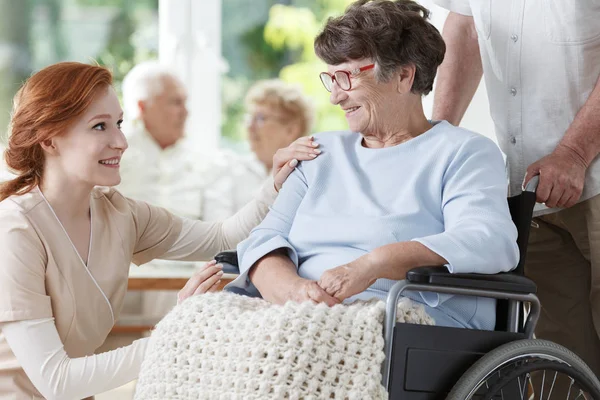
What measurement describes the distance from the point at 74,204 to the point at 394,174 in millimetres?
807

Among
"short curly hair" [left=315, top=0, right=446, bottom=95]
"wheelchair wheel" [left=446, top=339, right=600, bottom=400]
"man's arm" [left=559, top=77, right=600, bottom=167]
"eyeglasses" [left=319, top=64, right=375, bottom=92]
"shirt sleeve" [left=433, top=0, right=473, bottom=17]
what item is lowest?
"wheelchair wheel" [left=446, top=339, right=600, bottom=400]

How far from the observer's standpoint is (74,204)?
211 centimetres

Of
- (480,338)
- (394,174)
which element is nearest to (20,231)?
(394,174)

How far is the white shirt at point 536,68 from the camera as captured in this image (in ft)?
6.95

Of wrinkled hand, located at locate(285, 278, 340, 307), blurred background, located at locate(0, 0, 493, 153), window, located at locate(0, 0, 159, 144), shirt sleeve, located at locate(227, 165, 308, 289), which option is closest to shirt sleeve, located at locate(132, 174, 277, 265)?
shirt sleeve, located at locate(227, 165, 308, 289)

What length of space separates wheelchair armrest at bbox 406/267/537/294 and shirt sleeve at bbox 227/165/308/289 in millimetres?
417

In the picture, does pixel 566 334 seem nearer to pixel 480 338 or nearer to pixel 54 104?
pixel 480 338

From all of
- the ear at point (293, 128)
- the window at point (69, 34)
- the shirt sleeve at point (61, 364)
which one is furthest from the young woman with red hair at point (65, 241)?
the window at point (69, 34)

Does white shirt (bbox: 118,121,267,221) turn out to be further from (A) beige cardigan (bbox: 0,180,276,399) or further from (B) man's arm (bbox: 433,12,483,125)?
(B) man's arm (bbox: 433,12,483,125)

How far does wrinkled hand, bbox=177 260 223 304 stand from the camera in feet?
6.27

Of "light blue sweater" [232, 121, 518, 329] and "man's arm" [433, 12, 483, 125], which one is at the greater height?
"man's arm" [433, 12, 483, 125]

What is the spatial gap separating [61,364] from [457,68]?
1.36 m

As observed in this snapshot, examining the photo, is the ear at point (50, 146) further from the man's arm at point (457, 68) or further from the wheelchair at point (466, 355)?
the man's arm at point (457, 68)

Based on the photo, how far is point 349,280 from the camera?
5.55ft
